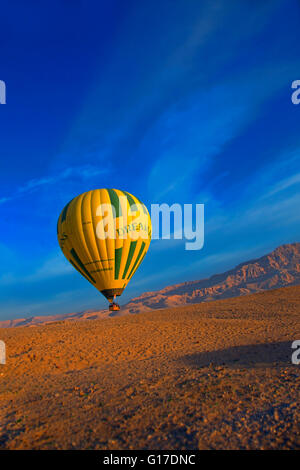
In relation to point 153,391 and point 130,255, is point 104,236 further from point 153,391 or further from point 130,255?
point 153,391

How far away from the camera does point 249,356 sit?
13.5m

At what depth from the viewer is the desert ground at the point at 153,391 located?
6.12 metres

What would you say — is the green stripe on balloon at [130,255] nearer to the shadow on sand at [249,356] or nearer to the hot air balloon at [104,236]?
the hot air balloon at [104,236]

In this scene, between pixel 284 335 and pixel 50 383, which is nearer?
pixel 50 383

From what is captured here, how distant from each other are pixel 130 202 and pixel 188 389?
50.6 ft

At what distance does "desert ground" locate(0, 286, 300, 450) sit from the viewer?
6.12 meters

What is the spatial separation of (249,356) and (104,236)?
12668 mm

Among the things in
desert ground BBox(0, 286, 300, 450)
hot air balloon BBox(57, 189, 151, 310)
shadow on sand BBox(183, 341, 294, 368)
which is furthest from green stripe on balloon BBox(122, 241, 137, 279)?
shadow on sand BBox(183, 341, 294, 368)

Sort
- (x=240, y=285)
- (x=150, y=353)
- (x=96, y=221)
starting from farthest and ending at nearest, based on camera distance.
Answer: (x=240, y=285) < (x=96, y=221) < (x=150, y=353)

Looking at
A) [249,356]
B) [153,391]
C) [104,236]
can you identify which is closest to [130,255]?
[104,236]

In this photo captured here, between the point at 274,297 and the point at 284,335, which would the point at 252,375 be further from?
the point at 274,297

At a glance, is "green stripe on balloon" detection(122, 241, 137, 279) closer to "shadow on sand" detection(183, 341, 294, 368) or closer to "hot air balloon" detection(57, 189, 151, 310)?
"hot air balloon" detection(57, 189, 151, 310)

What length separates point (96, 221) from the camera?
1966 cm
